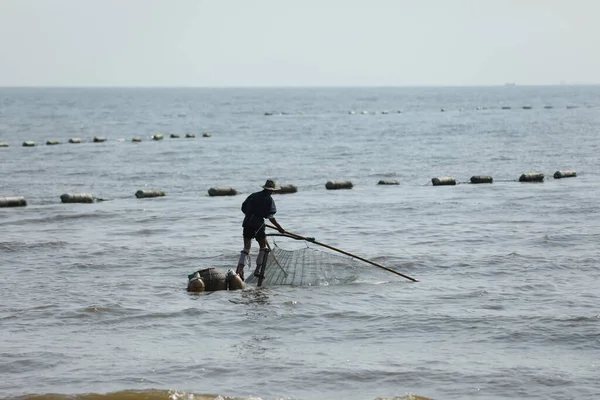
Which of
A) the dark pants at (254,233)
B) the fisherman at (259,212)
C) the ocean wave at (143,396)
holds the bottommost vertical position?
the ocean wave at (143,396)

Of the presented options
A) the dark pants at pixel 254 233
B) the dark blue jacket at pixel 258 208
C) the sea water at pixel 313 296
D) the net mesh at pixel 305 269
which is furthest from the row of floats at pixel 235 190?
the dark blue jacket at pixel 258 208

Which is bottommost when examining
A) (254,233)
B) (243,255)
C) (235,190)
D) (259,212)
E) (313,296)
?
(313,296)

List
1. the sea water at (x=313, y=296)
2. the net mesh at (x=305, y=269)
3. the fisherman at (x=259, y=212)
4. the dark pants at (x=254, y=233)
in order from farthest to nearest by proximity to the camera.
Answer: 1. the net mesh at (x=305, y=269)
2. the dark pants at (x=254, y=233)
3. the fisherman at (x=259, y=212)
4. the sea water at (x=313, y=296)

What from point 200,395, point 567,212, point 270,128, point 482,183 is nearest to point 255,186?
point 482,183

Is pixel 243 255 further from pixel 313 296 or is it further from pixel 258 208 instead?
pixel 313 296

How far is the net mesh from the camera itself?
1900cm

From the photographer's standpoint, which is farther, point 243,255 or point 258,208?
point 243,255

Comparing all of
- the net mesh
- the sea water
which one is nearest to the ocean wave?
the sea water

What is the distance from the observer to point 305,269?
19.1 meters

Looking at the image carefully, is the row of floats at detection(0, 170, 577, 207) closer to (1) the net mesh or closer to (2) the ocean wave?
(1) the net mesh

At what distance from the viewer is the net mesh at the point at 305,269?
62.3 ft

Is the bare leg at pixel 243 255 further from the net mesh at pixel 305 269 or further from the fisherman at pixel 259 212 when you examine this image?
the net mesh at pixel 305 269

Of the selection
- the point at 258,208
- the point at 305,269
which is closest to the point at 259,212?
the point at 258,208

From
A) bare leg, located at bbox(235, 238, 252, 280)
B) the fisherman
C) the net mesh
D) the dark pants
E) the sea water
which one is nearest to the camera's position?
the sea water
